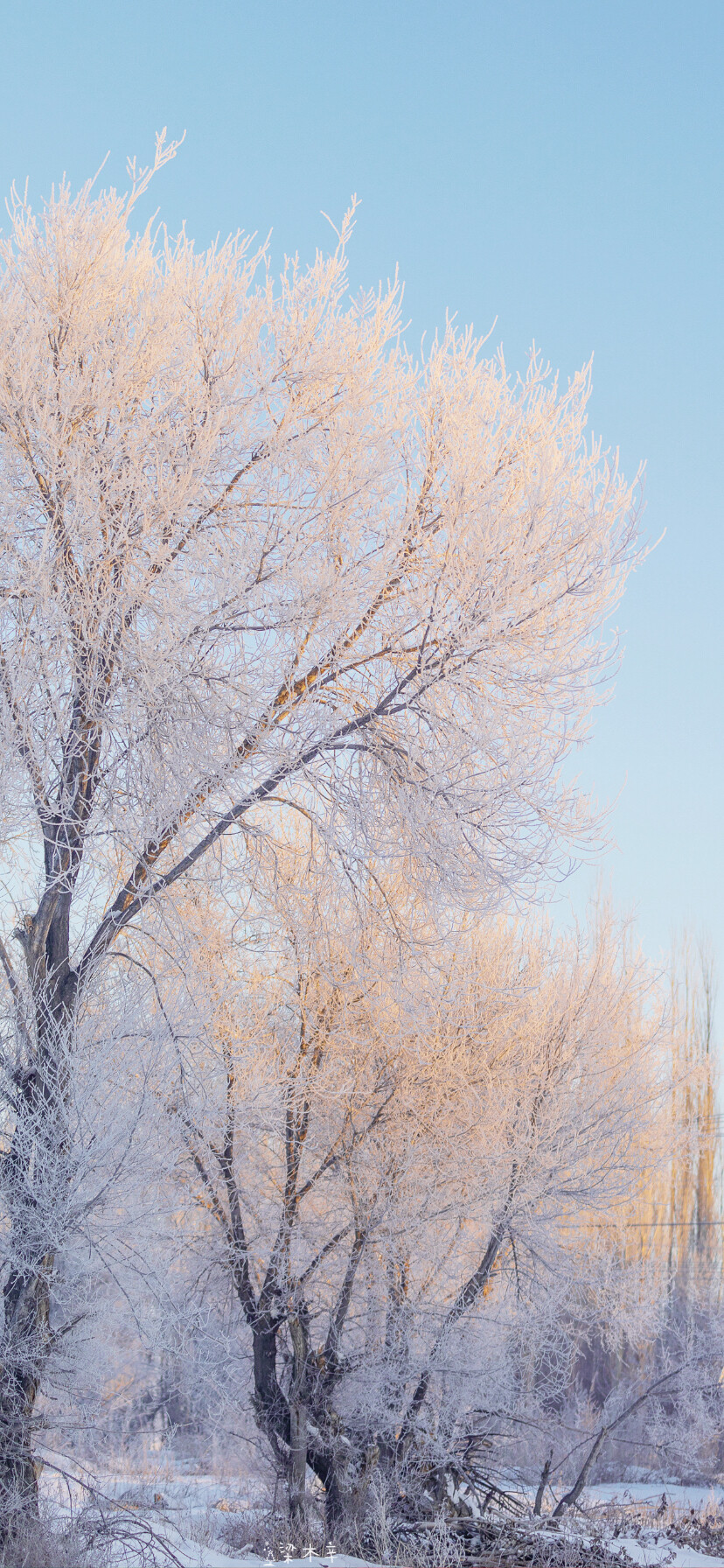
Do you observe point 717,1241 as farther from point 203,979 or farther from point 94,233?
point 94,233

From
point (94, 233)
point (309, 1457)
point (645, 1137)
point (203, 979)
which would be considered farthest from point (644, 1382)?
point (94, 233)

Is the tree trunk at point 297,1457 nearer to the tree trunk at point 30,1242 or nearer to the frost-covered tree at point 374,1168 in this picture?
the frost-covered tree at point 374,1168

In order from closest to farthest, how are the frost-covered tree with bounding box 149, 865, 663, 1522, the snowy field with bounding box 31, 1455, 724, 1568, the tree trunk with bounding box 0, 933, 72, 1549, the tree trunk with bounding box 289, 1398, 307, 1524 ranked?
the tree trunk with bounding box 0, 933, 72, 1549
the snowy field with bounding box 31, 1455, 724, 1568
the tree trunk with bounding box 289, 1398, 307, 1524
the frost-covered tree with bounding box 149, 865, 663, 1522

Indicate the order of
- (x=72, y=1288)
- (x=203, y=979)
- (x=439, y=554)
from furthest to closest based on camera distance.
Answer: (x=203, y=979), (x=439, y=554), (x=72, y=1288)

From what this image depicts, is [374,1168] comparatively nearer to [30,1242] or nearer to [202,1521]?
[202,1521]

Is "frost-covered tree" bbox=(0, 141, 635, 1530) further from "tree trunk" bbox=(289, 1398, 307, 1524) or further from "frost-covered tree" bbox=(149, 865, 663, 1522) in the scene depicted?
"tree trunk" bbox=(289, 1398, 307, 1524)

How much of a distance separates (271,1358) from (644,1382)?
9825 mm

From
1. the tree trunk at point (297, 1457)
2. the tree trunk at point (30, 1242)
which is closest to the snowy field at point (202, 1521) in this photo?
the tree trunk at point (30, 1242)

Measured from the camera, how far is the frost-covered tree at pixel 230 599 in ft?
21.4

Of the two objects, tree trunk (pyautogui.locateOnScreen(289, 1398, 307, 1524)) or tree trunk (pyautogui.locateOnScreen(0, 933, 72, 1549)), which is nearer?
tree trunk (pyautogui.locateOnScreen(0, 933, 72, 1549))

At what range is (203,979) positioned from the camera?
9203 millimetres

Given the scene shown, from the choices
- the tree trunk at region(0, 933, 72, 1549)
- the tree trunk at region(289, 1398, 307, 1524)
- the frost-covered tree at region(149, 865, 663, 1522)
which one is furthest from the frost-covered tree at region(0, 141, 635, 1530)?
the tree trunk at region(289, 1398, 307, 1524)

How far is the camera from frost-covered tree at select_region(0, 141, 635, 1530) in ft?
21.4

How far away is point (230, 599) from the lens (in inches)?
267
